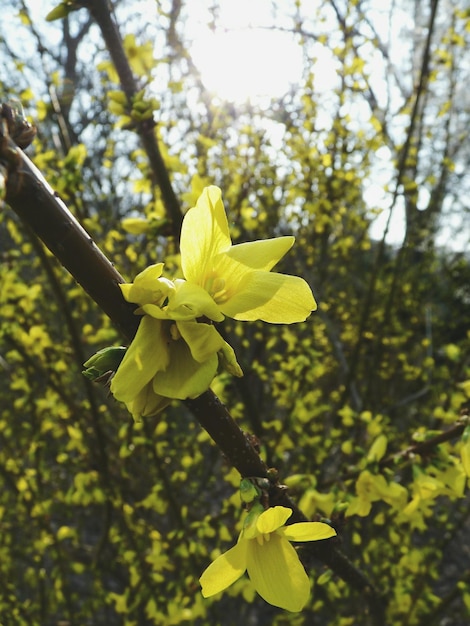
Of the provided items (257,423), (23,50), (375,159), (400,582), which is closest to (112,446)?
(257,423)

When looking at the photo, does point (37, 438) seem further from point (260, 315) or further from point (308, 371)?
point (260, 315)

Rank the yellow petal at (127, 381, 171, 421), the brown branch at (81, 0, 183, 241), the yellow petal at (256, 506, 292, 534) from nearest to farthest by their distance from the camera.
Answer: the yellow petal at (127, 381, 171, 421) → the yellow petal at (256, 506, 292, 534) → the brown branch at (81, 0, 183, 241)

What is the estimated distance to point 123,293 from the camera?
0.69 metres

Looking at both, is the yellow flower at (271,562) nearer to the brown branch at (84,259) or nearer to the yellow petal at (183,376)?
the brown branch at (84,259)

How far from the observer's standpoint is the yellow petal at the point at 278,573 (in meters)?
0.88

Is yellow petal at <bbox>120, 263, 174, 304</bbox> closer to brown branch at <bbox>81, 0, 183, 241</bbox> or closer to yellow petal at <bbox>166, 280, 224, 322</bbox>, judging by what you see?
yellow petal at <bbox>166, 280, 224, 322</bbox>

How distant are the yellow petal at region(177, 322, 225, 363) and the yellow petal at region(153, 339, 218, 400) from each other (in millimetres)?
22

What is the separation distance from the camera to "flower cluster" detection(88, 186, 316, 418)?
0.68m

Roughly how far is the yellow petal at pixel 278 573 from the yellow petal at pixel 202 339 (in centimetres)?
44

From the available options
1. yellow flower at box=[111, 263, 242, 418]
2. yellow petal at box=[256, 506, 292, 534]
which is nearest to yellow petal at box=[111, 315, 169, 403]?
yellow flower at box=[111, 263, 242, 418]

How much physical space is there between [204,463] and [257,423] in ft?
8.19

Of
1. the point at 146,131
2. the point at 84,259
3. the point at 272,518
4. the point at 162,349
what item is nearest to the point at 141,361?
the point at 162,349

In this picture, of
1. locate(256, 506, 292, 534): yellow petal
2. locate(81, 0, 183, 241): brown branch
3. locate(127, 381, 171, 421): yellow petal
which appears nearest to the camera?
locate(127, 381, 171, 421): yellow petal

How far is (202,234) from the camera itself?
78 centimetres
